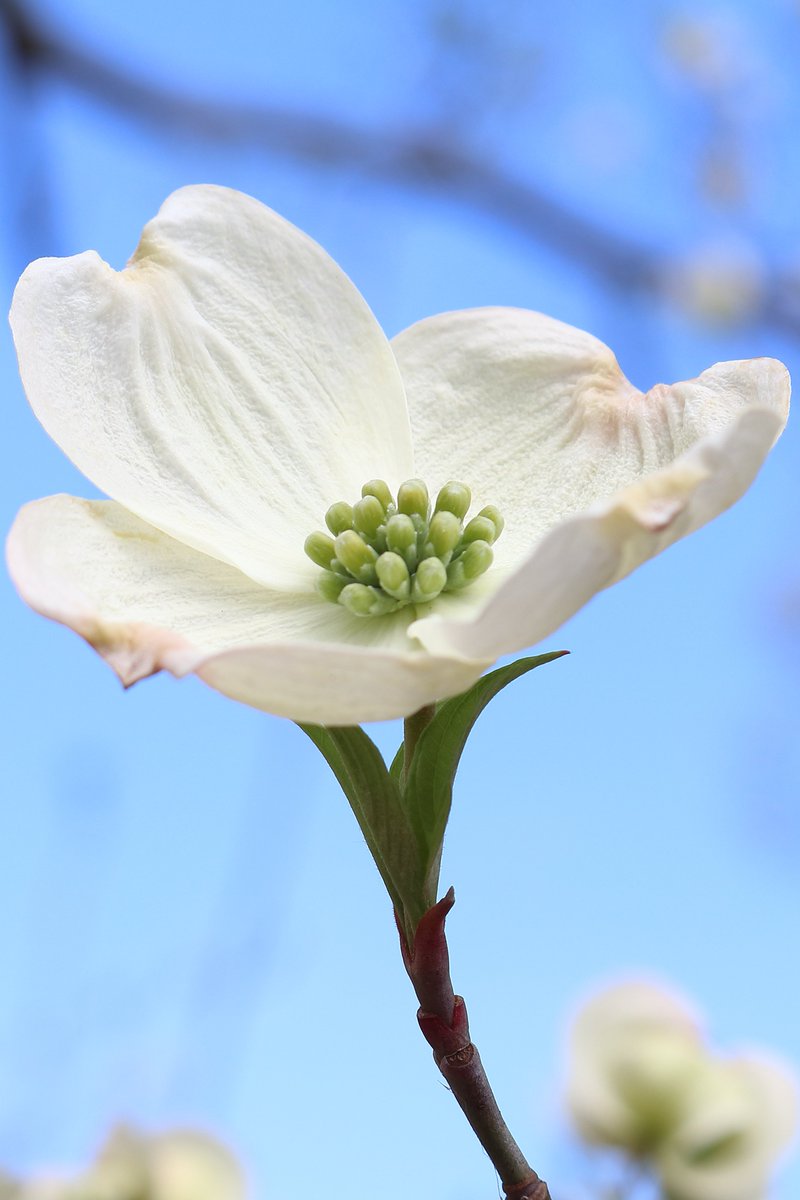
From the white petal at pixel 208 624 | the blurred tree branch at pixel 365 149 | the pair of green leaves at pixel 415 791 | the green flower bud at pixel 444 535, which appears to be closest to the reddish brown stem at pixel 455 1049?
the pair of green leaves at pixel 415 791

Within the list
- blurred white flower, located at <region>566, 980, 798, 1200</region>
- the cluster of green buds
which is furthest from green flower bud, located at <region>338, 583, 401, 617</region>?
blurred white flower, located at <region>566, 980, 798, 1200</region>

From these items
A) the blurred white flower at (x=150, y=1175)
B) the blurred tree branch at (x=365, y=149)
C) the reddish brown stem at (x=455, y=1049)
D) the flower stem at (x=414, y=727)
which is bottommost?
the blurred white flower at (x=150, y=1175)

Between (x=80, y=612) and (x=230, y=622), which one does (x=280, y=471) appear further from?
(x=80, y=612)

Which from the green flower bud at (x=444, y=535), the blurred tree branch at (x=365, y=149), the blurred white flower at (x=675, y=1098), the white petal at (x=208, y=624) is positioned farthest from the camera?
the blurred tree branch at (x=365, y=149)

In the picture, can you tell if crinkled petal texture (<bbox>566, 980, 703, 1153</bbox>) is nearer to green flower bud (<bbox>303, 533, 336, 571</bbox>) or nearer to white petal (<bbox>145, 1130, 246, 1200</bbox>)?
white petal (<bbox>145, 1130, 246, 1200</bbox>)

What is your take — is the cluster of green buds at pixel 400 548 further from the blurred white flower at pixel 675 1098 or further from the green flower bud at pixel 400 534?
the blurred white flower at pixel 675 1098

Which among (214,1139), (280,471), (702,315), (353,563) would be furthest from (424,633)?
(702,315)
